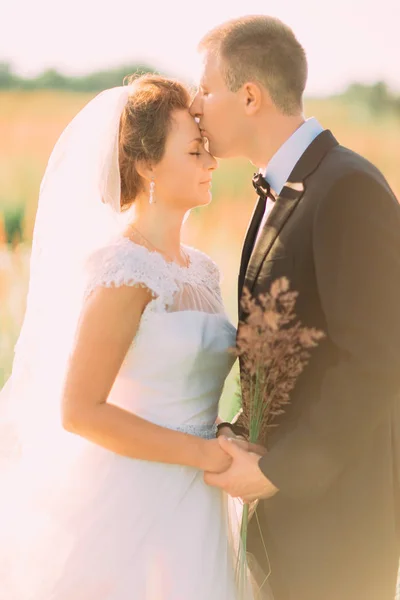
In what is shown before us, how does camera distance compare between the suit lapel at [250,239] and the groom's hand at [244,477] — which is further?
the suit lapel at [250,239]

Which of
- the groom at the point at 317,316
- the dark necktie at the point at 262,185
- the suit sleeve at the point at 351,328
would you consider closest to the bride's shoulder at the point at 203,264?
the groom at the point at 317,316

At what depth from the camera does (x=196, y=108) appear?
11.0ft

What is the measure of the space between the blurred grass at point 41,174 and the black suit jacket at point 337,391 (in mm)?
2265

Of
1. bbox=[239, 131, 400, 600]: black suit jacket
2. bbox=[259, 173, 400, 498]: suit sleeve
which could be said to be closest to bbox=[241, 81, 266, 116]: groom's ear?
bbox=[239, 131, 400, 600]: black suit jacket

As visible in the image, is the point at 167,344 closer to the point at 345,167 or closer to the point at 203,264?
the point at 203,264

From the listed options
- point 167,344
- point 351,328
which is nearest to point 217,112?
point 167,344

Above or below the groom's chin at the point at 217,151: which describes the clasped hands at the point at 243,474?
below

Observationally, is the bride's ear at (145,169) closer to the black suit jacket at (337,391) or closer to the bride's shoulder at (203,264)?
the bride's shoulder at (203,264)

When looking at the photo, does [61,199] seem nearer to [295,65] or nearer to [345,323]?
[295,65]

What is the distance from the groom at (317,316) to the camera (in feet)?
8.98

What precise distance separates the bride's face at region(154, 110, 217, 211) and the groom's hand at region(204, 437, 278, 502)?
0.98 m

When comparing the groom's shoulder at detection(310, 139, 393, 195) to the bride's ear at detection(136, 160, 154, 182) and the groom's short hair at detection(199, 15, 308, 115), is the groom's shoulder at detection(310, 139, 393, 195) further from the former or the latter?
the bride's ear at detection(136, 160, 154, 182)

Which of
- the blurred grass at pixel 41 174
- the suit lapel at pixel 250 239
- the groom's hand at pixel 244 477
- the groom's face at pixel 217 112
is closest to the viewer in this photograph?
the groom's hand at pixel 244 477

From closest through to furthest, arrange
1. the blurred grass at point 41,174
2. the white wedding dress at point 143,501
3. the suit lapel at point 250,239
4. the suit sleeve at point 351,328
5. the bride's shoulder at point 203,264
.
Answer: the suit sleeve at point 351,328 → the white wedding dress at point 143,501 → the suit lapel at point 250,239 → the bride's shoulder at point 203,264 → the blurred grass at point 41,174
